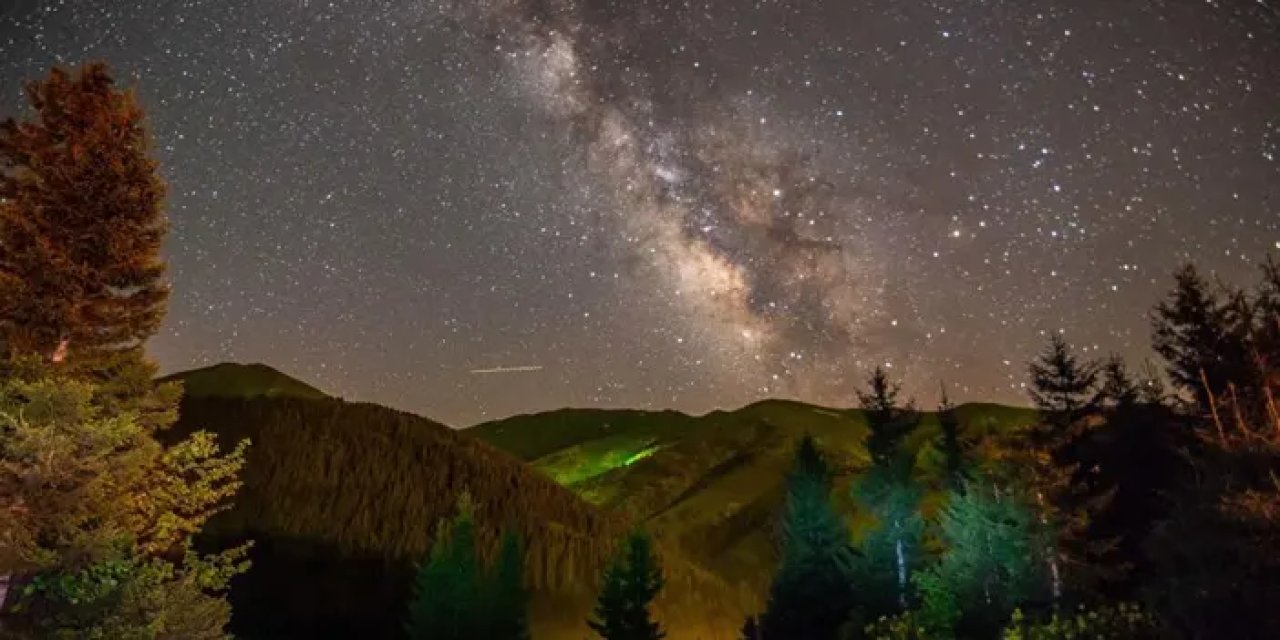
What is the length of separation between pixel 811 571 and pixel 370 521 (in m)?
20.4

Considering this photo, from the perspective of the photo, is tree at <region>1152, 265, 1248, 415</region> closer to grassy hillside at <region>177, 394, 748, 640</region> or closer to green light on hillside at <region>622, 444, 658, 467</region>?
grassy hillside at <region>177, 394, 748, 640</region>

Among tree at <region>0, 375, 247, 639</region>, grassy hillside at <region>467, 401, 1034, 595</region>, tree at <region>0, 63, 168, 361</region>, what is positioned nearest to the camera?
tree at <region>0, 375, 247, 639</region>

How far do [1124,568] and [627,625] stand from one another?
18.7m

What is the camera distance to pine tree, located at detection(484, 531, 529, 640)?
3222cm

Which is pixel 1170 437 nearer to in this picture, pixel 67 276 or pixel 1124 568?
pixel 1124 568

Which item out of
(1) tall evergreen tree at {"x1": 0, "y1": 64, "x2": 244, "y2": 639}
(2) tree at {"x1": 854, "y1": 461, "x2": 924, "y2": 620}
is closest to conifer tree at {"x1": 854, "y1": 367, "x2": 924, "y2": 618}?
(2) tree at {"x1": 854, "y1": 461, "x2": 924, "y2": 620}

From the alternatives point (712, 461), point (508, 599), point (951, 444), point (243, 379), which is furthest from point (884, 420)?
point (243, 379)

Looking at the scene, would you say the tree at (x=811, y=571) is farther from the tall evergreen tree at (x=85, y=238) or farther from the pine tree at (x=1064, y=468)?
the tall evergreen tree at (x=85, y=238)

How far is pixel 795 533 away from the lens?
133 feet

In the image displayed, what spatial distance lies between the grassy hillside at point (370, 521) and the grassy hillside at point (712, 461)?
802 inches

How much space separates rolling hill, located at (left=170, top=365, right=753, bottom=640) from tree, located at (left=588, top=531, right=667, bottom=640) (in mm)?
6213

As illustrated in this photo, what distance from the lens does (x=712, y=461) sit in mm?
123688

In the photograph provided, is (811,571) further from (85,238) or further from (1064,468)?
(85,238)

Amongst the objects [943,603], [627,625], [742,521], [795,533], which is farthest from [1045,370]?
[742,521]
